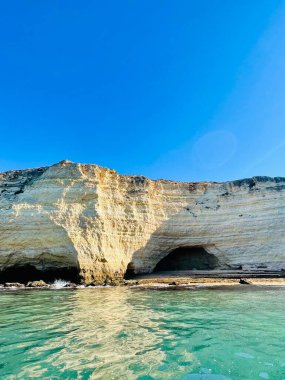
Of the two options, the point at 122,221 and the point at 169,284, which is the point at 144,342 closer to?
the point at 169,284

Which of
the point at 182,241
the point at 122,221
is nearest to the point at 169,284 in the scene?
the point at 122,221

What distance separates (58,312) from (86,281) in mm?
12591

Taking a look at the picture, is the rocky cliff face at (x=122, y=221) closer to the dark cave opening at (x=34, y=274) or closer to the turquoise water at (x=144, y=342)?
the dark cave opening at (x=34, y=274)

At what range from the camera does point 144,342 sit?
6883 mm

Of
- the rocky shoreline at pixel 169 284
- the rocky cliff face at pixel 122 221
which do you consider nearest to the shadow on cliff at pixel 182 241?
the rocky cliff face at pixel 122 221

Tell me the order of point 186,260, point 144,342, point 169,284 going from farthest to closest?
point 186,260 < point 169,284 < point 144,342

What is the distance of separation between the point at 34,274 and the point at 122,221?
8.10 meters

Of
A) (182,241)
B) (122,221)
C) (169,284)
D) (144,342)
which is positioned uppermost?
(122,221)

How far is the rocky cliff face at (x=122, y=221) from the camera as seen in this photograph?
23.8m

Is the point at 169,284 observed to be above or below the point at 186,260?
below

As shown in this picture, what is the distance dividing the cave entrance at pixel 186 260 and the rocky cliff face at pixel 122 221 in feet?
6.09

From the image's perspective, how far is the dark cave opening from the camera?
2418 cm

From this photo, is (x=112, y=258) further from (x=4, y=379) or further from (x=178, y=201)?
(x=4, y=379)

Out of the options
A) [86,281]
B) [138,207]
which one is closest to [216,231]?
[138,207]
